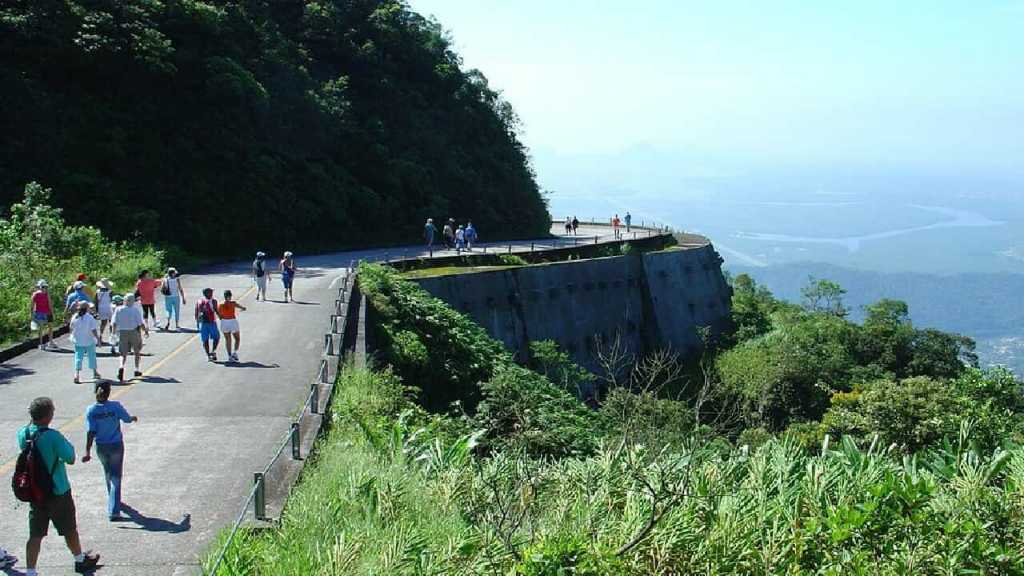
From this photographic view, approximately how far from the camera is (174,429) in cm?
1170

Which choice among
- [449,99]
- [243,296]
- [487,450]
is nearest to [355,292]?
[243,296]

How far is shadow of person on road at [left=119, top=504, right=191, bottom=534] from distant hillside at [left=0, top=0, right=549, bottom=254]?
23.0 m

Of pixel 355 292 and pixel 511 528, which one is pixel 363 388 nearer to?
pixel 511 528

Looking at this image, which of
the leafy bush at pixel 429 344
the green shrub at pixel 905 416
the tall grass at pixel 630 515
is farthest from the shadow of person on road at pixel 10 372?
the green shrub at pixel 905 416

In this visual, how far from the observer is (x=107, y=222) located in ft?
99.2

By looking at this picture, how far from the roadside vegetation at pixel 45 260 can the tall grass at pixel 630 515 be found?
1003cm

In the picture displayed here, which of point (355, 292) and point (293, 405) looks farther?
point (355, 292)

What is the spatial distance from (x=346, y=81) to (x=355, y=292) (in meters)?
25.2

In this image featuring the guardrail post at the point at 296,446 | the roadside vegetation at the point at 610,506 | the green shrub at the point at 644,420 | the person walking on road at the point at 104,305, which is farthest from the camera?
the person walking on road at the point at 104,305

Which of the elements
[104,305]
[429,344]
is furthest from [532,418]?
[104,305]

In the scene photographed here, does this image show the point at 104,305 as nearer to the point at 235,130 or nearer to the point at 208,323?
the point at 208,323

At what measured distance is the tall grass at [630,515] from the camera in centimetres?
810

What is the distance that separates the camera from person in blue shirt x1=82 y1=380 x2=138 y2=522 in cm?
856

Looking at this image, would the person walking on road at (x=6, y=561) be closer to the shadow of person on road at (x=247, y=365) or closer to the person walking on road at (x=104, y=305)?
the shadow of person on road at (x=247, y=365)
